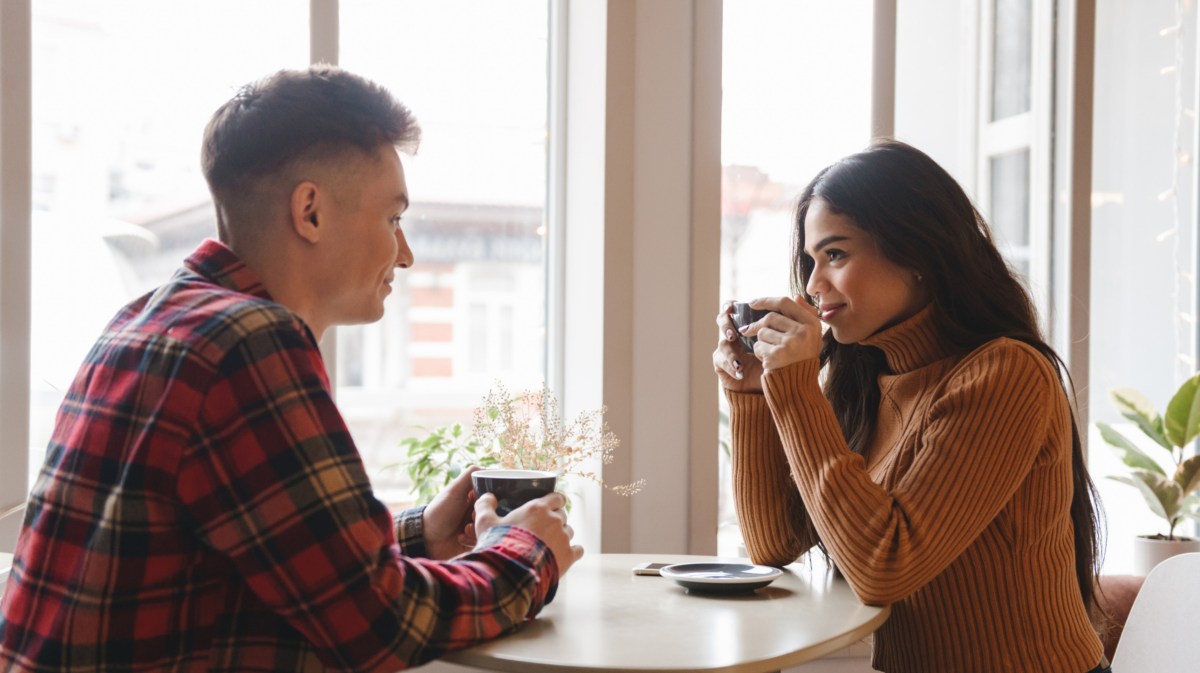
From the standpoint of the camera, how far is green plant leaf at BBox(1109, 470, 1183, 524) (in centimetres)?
309

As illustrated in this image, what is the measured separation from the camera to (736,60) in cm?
311

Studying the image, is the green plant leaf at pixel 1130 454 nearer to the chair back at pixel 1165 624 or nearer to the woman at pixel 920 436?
the chair back at pixel 1165 624

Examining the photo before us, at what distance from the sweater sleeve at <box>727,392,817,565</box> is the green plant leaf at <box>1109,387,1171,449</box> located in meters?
1.81

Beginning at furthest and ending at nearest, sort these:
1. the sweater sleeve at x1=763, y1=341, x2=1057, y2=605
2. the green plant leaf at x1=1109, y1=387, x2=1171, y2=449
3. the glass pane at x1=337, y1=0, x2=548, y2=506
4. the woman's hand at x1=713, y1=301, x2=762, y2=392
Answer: the green plant leaf at x1=1109, y1=387, x2=1171, y2=449 → the glass pane at x1=337, y1=0, x2=548, y2=506 → the woman's hand at x1=713, y1=301, x2=762, y2=392 → the sweater sleeve at x1=763, y1=341, x2=1057, y2=605

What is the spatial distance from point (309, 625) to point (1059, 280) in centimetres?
308

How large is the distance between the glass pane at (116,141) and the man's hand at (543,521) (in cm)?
151

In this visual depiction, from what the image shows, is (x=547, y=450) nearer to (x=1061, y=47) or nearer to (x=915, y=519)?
(x=915, y=519)

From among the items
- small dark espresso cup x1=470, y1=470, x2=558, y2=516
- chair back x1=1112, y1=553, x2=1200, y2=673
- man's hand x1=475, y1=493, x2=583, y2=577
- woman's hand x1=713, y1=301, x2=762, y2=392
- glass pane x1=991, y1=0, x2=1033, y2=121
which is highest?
glass pane x1=991, y1=0, x2=1033, y2=121

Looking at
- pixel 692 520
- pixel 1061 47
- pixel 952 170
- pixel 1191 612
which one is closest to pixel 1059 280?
pixel 952 170

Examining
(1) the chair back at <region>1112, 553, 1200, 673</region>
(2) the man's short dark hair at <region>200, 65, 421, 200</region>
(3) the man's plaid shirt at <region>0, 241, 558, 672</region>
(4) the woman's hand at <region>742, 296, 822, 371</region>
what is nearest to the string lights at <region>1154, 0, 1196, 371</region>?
(1) the chair back at <region>1112, 553, 1200, 673</region>

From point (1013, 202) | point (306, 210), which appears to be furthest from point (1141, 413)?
point (306, 210)

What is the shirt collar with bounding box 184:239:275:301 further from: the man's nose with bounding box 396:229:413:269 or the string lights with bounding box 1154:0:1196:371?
the string lights with bounding box 1154:0:1196:371

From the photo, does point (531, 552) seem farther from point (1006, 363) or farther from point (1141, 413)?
point (1141, 413)

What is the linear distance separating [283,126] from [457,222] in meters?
1.89
